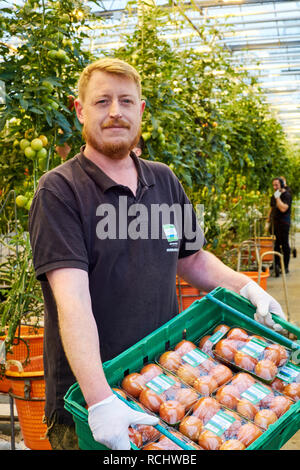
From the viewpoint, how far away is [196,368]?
1192 mm

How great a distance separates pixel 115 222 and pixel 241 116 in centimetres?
511

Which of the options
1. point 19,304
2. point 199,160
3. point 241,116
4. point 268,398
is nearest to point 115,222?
point 268,398

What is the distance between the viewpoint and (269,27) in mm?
8922

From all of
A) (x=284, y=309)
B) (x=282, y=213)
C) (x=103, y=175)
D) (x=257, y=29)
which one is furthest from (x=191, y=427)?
(x=257, y=29)

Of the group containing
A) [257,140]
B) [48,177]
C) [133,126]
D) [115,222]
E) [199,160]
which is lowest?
[115,222]

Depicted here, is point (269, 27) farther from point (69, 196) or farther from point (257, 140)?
point (69, 196)

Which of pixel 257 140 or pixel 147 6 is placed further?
pixel 257 140

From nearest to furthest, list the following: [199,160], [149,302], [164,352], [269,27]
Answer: [164,352] < [149,302] < [199,160] < [269,27]

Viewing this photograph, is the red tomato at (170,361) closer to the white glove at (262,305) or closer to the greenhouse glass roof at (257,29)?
the white glove at (262,305)

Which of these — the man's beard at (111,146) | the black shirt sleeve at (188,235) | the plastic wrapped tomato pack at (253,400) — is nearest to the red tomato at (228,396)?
the plastic wrapped tomato pack at (253,400)

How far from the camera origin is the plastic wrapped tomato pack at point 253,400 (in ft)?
3.49

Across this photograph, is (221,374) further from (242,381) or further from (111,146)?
(111,146)

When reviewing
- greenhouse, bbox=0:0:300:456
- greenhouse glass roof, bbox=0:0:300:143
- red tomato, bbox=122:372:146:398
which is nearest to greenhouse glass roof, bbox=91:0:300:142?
greenhouse glass roof, bbox=0:0:300:143
